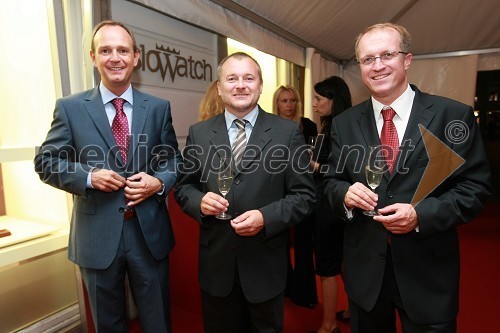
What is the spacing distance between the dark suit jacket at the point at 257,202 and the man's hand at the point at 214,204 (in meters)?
0.06

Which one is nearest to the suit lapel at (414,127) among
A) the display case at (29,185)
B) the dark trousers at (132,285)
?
the dark trousers at (132,285)

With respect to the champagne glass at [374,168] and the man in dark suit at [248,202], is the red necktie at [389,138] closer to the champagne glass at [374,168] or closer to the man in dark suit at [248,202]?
the champagne glass at [374,168]

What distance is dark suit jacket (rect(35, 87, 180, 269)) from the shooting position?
5.08 ft

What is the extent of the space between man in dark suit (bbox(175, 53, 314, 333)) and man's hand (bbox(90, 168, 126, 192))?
291mm

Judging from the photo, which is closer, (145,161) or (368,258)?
(368,258)

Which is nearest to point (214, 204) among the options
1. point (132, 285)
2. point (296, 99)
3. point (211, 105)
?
point (132, 285)

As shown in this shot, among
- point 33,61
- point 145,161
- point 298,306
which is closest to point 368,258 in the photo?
point 145,161

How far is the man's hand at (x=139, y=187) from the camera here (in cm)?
155

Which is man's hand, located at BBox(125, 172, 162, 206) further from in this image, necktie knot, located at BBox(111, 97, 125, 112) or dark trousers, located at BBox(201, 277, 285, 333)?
dark trousers, located at BBox(201, 277, 285, 333)

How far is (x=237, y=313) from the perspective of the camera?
161cm

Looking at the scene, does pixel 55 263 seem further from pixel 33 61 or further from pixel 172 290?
pixel 33 61

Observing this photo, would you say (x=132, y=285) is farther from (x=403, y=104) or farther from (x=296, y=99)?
(x=296, y=99)

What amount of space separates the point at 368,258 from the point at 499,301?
2253 millimetres

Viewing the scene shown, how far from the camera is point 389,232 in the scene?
1388 mm
